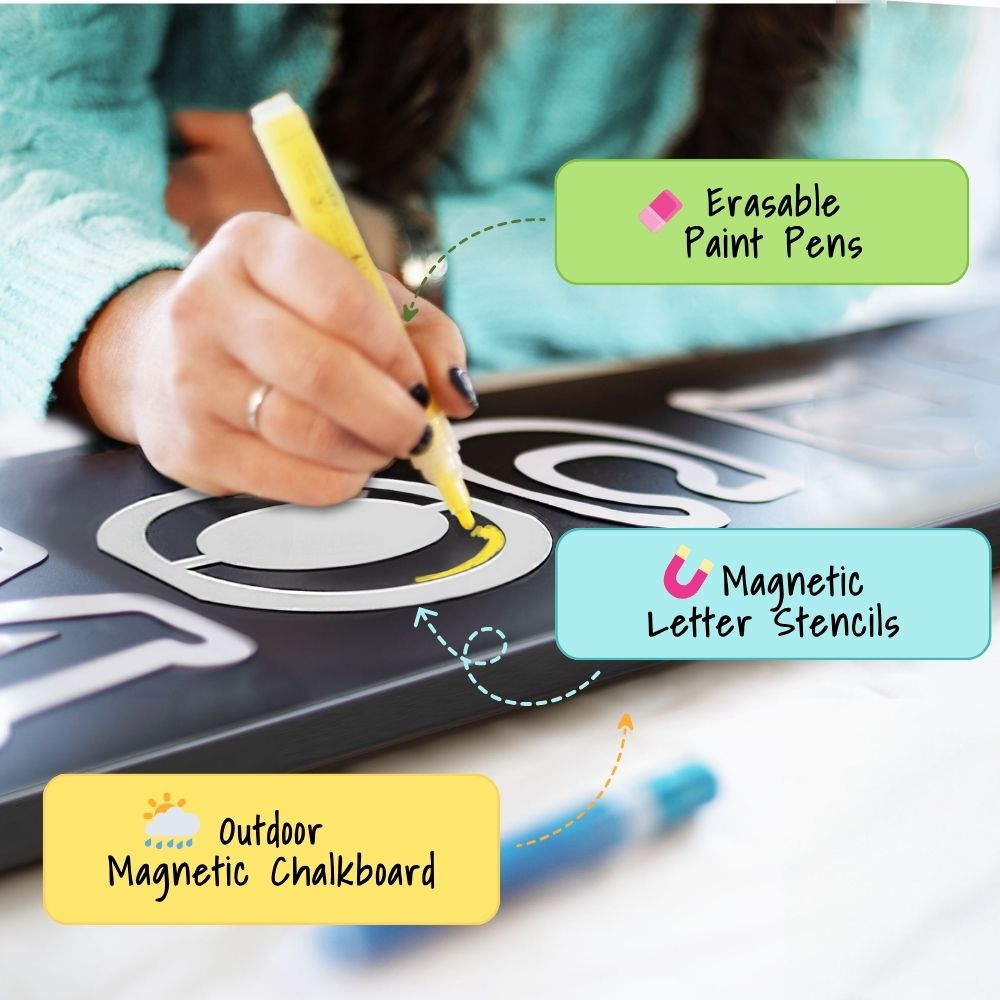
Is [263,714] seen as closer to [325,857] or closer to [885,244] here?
[325,857]

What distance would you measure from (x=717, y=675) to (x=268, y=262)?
0.45ft

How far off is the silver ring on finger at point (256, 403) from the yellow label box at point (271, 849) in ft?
0.28

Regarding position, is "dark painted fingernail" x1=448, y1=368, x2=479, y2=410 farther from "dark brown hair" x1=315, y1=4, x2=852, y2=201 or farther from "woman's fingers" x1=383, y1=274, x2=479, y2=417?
"dark brown hair" x1=315, y1=4, x2=852, y2=201

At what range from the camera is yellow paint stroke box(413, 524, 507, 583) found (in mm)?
235

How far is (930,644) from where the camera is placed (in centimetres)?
24

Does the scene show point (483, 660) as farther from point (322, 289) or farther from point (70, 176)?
point (70, 176)

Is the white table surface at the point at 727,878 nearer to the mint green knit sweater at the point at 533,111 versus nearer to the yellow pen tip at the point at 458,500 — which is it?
the yellow pen tip at the point at 458,500

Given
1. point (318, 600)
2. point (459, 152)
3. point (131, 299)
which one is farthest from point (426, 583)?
point (459, 152)

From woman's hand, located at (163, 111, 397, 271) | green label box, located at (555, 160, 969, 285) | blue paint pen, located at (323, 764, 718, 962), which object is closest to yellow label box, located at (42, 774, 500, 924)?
blue paint pen, located at (323, 764, 718, 962)

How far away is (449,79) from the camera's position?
46 centimetres

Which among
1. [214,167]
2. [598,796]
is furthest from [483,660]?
[214,167]

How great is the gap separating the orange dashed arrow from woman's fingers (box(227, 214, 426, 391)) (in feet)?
0.29

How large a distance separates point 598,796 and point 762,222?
150 mm

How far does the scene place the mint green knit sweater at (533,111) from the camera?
0.36m
